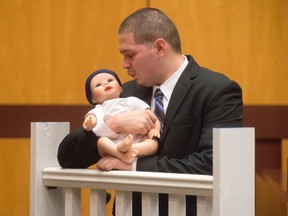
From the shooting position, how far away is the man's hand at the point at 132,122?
196 cm

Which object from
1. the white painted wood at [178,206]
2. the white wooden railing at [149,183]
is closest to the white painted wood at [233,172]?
the white wooden railing at [149,183]

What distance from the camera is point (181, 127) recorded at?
2.01 m

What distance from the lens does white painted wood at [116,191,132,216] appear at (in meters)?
1.80

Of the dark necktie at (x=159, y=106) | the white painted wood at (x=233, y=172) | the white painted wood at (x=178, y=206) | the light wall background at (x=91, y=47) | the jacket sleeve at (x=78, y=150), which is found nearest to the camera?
the white painted wood at (x=233, y=172)

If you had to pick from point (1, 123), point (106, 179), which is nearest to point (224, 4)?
point (1, 123)

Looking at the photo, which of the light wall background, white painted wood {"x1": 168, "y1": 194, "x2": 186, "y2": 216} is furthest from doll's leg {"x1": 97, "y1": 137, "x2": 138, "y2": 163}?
the light wall background

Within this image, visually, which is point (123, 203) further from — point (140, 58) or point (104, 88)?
point (140, 58)

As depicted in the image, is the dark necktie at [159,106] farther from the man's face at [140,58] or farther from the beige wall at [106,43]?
the beige wall at [106,43]

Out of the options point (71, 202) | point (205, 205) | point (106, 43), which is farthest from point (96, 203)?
point (106, 43)

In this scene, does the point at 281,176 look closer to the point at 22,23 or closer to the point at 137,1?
the point at 137,1

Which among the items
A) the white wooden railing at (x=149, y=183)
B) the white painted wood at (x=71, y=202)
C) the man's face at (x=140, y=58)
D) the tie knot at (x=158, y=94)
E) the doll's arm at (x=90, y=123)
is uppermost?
the man's face at (x=140, y=58)

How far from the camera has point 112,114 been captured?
6.63 feet

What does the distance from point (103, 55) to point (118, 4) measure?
28 centimetres

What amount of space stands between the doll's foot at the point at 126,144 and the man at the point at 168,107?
0.03 meters
